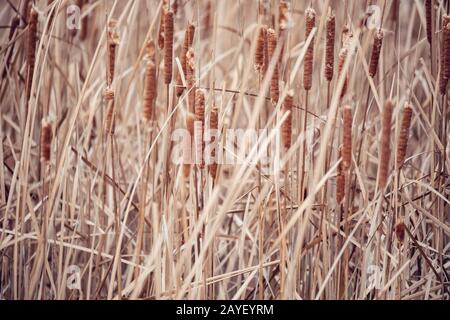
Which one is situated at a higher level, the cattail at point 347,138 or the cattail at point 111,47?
the cattail at point 111,47

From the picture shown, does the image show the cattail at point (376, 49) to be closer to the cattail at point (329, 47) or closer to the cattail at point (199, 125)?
the cattail at point (329, 47)

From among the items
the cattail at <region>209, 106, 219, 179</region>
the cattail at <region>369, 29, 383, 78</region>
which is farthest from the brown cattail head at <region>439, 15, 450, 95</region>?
the cattail at <region>209, 106, 219, 179</region>

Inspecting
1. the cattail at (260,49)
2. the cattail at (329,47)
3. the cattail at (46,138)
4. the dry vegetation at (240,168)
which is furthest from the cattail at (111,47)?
the cattail at (329,47)

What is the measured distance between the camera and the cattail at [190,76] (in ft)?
2.67

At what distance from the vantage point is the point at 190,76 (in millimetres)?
828

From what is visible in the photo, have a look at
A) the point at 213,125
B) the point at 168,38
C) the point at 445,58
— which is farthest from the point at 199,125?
the point at 445,58

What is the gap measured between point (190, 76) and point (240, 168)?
160 mm

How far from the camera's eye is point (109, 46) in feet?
2.73

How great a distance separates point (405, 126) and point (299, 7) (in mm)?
601

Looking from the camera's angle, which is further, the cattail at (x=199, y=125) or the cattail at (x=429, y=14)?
the cattail at (x=429, y=14)

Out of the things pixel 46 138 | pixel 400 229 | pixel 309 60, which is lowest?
pixel 400 229

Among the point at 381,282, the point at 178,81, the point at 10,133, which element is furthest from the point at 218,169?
the point at 10,133

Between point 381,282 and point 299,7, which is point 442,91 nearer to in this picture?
point 381,282

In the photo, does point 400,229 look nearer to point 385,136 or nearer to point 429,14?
point 385,136
